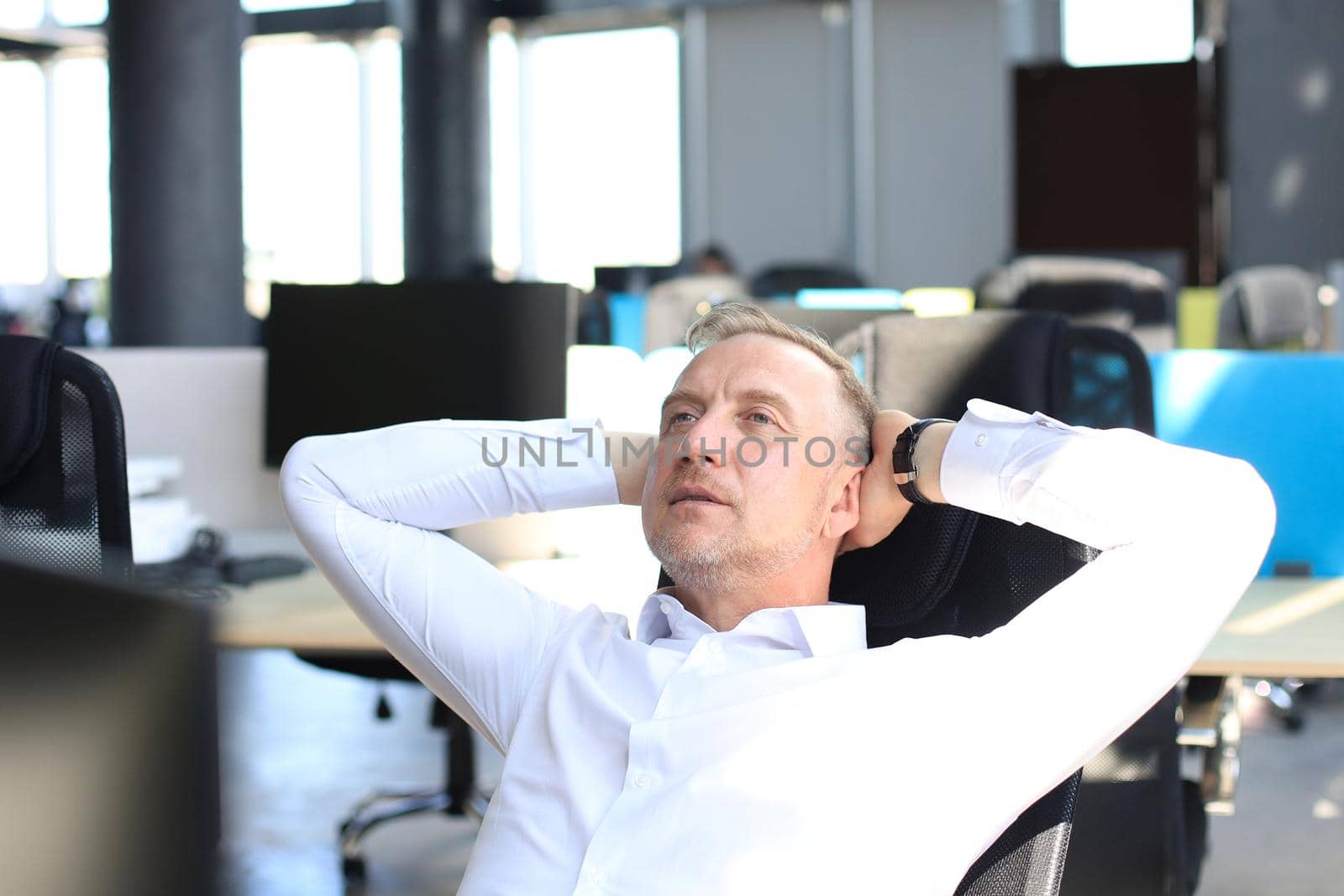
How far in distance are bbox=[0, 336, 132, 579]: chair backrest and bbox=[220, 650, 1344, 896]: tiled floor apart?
771 millimetres

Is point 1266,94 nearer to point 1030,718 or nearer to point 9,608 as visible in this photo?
point 1030,718

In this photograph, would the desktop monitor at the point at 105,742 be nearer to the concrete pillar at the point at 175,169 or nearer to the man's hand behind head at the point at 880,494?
the man's hand behind head at the point at 880,494

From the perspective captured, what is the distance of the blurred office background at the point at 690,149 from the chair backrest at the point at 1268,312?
0.96 m

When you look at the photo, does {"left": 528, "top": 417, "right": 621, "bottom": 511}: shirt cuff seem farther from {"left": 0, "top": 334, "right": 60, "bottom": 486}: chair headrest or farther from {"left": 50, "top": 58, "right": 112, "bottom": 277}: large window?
{"left": 50, "top": 58, "right": 112, "bottom": 277}: large window

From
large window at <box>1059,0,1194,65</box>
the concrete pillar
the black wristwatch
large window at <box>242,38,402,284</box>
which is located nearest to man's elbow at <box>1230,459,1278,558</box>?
the black wristwatch

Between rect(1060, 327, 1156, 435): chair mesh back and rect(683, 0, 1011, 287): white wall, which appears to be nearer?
rect(1060, 327, 1156, 435): chair mesh back

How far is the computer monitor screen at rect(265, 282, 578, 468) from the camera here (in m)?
2.71

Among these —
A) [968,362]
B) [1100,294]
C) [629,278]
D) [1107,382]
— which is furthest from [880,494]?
[629,278]

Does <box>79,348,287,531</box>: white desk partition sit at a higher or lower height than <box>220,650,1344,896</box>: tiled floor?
higher

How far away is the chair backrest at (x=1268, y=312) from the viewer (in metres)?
5.20

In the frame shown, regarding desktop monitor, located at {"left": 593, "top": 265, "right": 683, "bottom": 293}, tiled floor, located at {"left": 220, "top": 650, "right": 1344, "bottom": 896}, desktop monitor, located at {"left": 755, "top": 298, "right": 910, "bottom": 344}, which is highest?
desktop monitor, located at {"left": 593, "top": 265, "right": 683, "bottom": 293}

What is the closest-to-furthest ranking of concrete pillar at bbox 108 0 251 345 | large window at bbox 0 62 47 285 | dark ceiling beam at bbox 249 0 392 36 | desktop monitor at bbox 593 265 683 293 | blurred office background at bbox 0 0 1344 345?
concrete pillar at bbox 108 0 251 345 → desktop monitor at bbox 593 265 683 293 → blurred office background at bbox 0 0 1344 345 → dark ceiling beam at bbox 249 0 392 36 → large window at bbox 0 62 47 285

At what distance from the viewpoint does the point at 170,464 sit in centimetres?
263

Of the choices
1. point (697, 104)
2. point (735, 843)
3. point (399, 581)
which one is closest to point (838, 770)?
point (735, 843)
